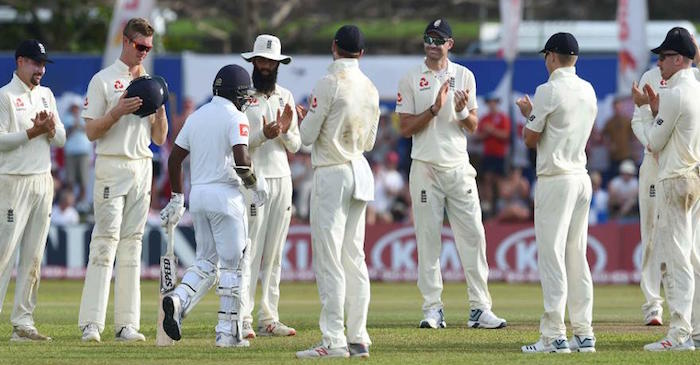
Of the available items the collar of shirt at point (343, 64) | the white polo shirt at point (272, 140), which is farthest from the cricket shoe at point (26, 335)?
the collar of shirt at point (343, 64)

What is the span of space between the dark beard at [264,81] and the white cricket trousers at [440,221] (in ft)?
6.68

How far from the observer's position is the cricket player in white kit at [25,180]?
13812mm

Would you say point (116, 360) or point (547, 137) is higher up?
point (547, 137)

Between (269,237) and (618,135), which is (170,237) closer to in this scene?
(269,237)

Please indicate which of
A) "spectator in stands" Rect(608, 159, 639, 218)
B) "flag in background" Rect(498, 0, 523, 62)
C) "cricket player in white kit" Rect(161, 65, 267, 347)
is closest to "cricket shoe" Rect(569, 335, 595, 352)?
"cricket player in white kit" Rect(161, 65, 267, 347)

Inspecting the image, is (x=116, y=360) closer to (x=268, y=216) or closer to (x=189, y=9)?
(x=268, y=216)

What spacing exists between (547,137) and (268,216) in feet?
10.4

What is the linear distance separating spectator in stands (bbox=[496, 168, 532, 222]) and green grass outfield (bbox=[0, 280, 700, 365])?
19.3 feet

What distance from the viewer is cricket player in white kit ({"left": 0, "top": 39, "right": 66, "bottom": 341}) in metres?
13.8

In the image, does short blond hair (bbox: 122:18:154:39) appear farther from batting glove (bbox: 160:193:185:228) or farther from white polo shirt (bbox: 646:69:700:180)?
white polo shirt (bbox: 646:69:700:180)

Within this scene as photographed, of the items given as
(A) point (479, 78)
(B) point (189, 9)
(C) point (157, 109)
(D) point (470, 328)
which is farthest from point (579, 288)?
(B) point (189, 9)

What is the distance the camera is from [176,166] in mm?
12602

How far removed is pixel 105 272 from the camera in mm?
13742

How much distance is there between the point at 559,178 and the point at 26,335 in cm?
523
